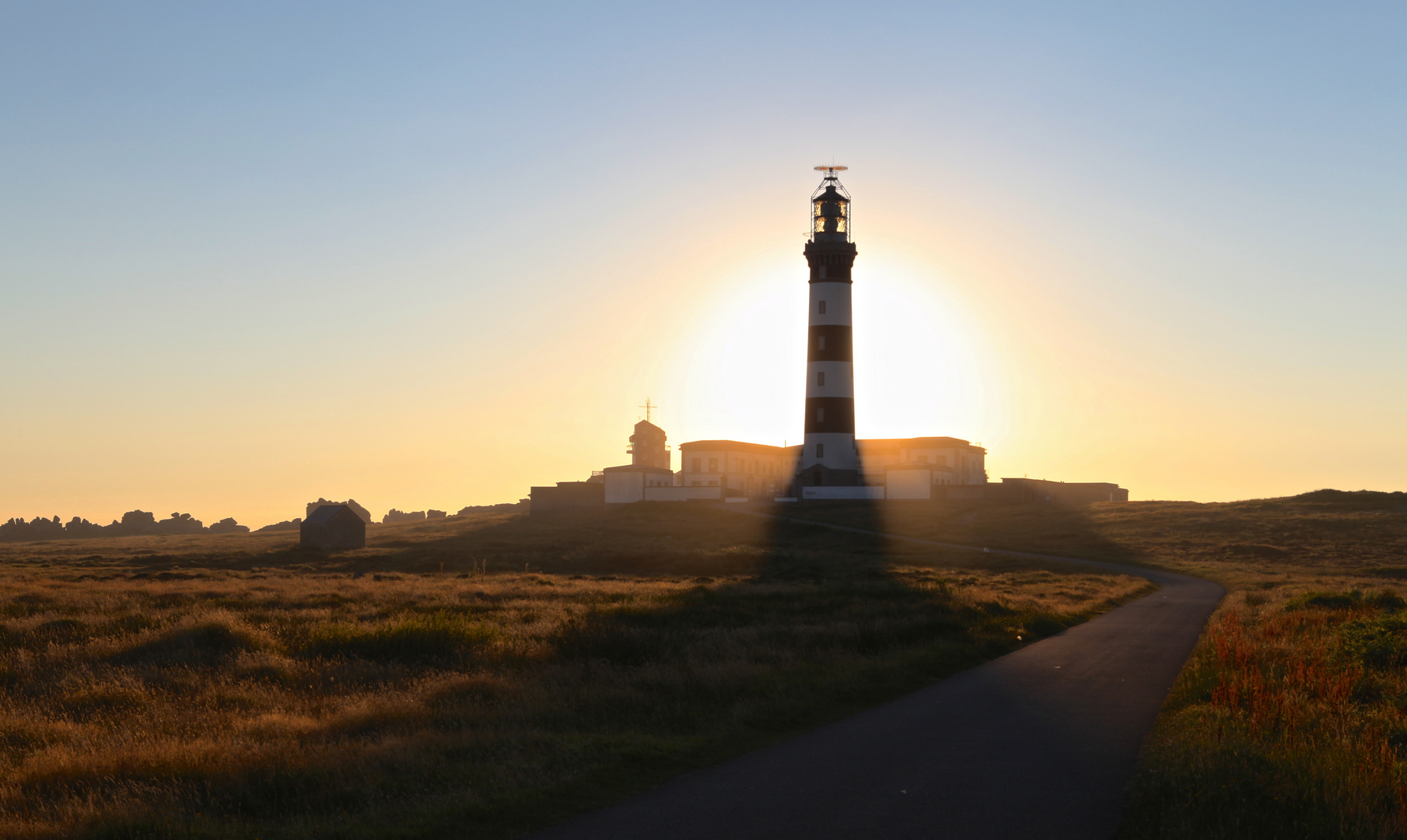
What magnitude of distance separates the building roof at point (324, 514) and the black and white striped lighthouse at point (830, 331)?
3767cm

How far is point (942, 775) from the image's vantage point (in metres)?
10.3

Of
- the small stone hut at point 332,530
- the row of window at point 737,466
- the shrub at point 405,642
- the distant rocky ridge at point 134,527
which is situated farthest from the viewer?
the distant rocky ridge at point 134,527

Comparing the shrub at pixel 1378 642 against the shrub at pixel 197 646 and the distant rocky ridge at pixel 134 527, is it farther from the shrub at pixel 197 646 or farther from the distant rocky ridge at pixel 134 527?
the distant rocky ridge at pixel 134 527

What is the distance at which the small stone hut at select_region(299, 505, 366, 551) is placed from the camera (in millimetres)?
75125

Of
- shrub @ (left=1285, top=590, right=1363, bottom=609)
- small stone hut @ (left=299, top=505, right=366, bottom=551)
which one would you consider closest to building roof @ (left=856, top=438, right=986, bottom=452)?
small stone hut @ (left=299, top=505, right=366, bottom=551)

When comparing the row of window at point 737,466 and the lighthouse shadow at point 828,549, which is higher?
the row of window at point 737,466

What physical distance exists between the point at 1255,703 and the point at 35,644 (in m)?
20.9

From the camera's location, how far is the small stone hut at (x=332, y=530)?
246ft

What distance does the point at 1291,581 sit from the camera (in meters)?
40.3

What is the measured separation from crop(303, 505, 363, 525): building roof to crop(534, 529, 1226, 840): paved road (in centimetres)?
6750

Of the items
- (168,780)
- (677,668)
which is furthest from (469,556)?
(168,780)

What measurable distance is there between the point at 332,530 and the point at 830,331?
41508mm

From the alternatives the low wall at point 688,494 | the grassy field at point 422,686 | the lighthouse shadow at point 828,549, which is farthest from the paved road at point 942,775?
the low wall at point 688,494

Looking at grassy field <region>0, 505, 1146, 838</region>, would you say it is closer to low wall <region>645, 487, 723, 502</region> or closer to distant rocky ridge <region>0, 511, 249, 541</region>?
low wall <region>645, 487, 723, 502</region>
